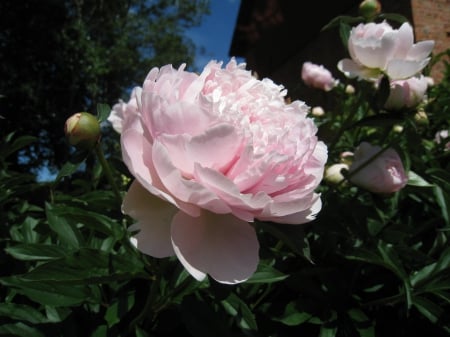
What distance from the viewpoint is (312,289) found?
77cm

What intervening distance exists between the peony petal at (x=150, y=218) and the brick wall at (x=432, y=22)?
4.25m

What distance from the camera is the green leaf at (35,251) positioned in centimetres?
67

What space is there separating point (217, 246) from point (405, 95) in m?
0.55

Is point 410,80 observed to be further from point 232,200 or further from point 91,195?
point 91,195

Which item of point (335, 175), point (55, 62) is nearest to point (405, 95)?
point (335, 175)

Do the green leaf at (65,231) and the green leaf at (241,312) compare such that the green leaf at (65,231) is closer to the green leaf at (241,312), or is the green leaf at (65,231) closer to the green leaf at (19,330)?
the green leaf at (19,330)

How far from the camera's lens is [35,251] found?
0.69 m

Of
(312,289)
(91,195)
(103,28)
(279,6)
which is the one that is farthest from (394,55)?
(103,28)

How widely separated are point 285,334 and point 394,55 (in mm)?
529

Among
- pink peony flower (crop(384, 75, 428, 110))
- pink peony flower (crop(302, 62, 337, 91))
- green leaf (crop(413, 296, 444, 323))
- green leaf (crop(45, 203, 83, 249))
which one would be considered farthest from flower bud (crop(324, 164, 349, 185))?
pink peony flower (crop(302, 62, 337, 91))

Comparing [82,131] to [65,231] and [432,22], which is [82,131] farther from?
[432,22]

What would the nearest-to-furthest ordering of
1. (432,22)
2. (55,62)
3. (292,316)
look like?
(292,316)
(432,22)
(55,62)

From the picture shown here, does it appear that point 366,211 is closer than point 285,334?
No

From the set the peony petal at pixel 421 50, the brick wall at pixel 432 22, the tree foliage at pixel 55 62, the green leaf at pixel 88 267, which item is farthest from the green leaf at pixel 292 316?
the tree foliage at pixel 55 62
